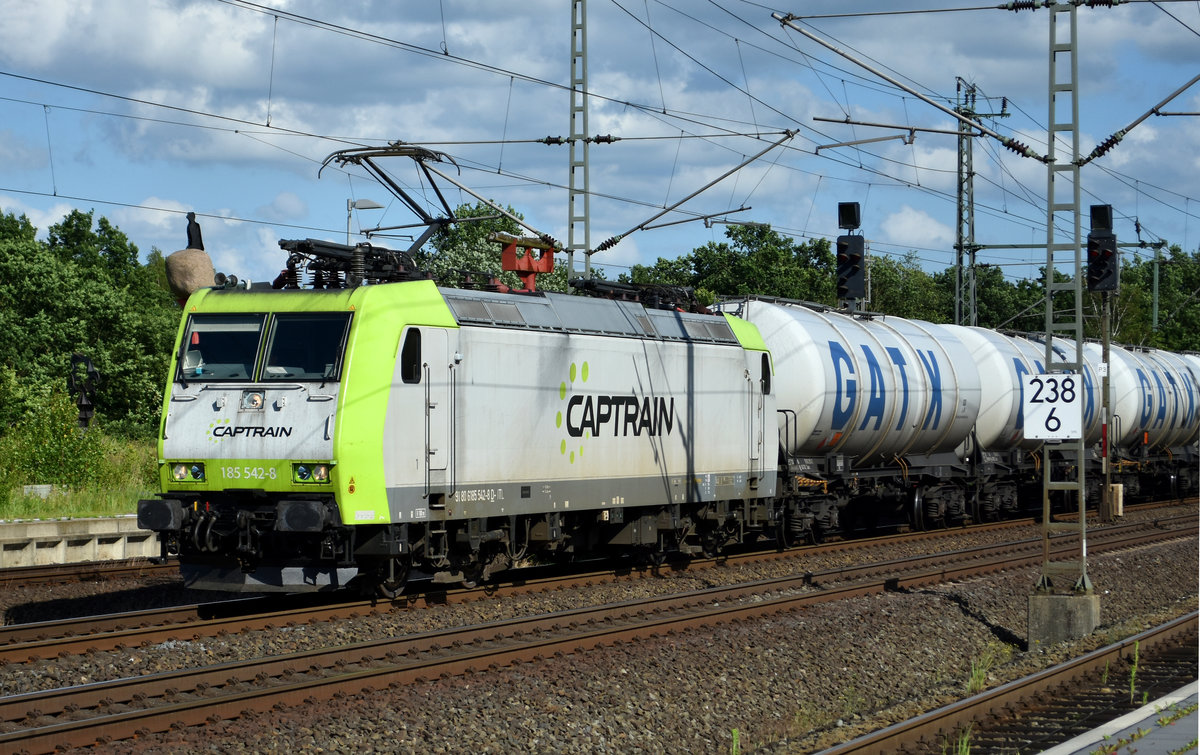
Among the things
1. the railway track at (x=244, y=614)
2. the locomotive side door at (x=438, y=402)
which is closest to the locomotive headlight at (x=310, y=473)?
the locomotive side door at (x=438, y=402)

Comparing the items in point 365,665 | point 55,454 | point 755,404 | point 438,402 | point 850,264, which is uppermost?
point 850,264

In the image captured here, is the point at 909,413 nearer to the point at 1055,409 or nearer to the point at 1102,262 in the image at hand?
the point at 1102,262

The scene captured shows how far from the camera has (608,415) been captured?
18.4 meters

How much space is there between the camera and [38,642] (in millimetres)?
12328

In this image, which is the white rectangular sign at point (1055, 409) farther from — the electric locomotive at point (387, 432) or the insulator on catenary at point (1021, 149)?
the electric locomotive at point (387, 432)

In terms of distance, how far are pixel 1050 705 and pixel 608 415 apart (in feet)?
25.7

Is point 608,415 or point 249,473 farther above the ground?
point 608,415

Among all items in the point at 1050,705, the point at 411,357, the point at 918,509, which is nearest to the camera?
the point at 1050,705

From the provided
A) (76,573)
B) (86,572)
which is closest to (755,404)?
(86,572)

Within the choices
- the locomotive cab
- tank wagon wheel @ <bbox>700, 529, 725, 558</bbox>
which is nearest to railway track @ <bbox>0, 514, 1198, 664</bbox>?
tank wagon wheel @ <bbox>700, 529, 725, 558</bbox>

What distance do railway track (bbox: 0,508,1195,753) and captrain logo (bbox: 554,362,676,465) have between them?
263cm

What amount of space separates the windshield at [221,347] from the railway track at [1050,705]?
840 centimetres

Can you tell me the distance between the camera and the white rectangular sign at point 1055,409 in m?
15.5

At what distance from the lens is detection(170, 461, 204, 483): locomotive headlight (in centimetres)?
1488
